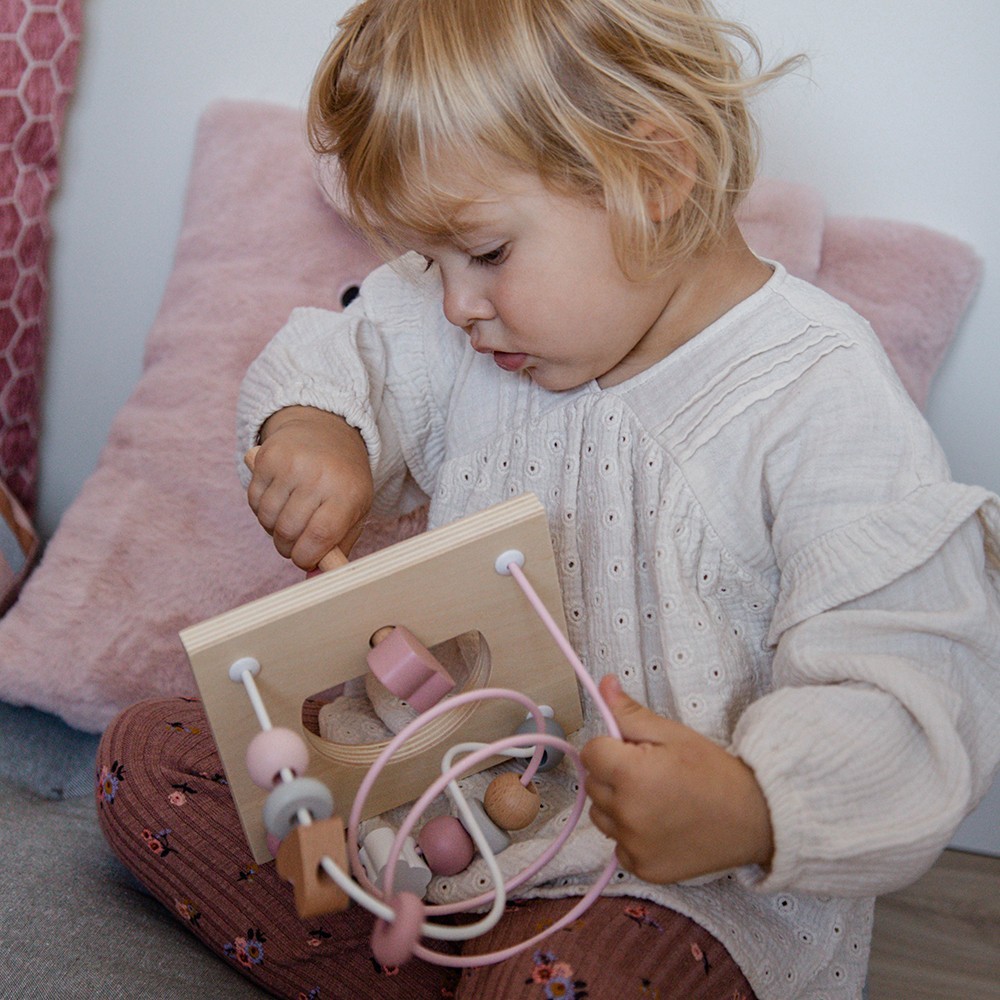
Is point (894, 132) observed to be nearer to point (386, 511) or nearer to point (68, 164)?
point (386, 511)

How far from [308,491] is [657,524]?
24cm

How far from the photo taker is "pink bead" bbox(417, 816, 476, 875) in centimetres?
68

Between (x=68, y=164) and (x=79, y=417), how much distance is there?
277mm

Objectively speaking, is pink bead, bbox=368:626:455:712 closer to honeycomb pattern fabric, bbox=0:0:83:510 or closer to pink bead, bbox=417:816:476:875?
pink bead, bbox=417:816:476:875

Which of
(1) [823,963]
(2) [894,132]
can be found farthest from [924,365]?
(1) [823,963]

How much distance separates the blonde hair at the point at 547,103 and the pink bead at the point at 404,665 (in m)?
0.25

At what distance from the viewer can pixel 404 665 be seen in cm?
60

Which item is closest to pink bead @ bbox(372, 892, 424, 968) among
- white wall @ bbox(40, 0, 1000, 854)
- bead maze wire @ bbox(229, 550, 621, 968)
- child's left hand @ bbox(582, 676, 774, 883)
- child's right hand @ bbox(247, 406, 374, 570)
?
bead maze wire @ bbox(229, 550, 621, 968)

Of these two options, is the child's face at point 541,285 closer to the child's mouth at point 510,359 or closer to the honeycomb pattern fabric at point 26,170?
the child's mouth at point 510,359

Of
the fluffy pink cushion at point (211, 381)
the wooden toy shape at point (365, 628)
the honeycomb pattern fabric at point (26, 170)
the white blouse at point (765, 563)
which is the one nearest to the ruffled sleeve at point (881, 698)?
the white blouse at point (765, 563)

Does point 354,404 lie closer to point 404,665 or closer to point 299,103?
point 404,665

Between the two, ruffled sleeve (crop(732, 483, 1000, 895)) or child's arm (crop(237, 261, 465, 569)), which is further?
child's arm (crop(237, 261, 465, 569))

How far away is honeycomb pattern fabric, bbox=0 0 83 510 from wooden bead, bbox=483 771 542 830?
2.46ft

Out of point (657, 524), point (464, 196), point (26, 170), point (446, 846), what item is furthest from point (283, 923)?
point (26, 170)
